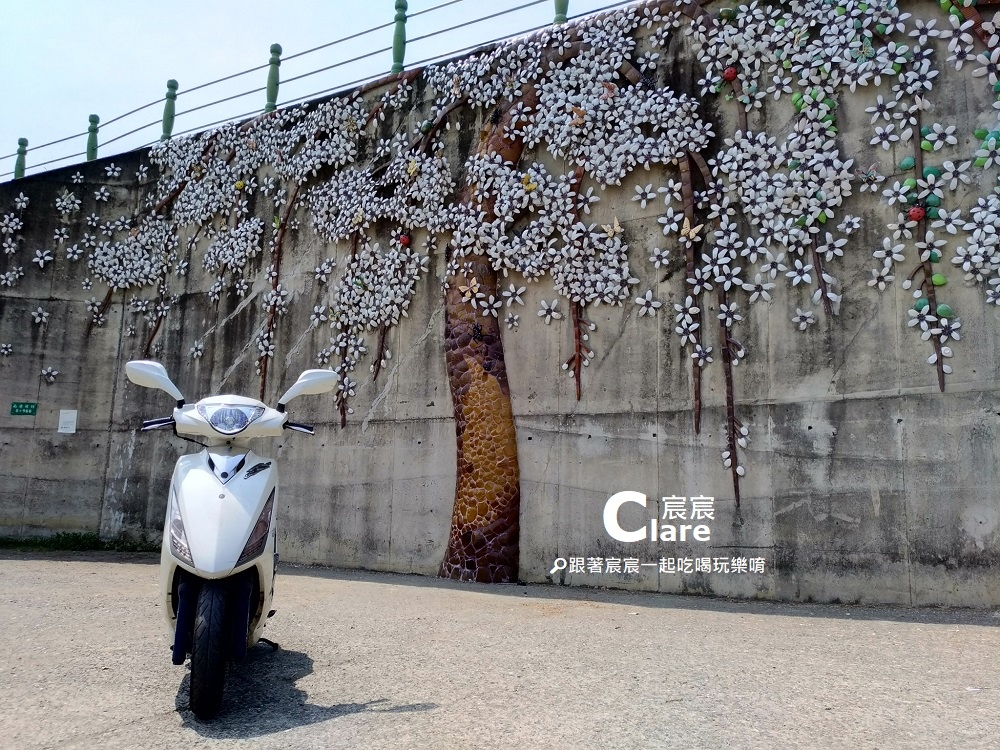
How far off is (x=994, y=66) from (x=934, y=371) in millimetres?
2205

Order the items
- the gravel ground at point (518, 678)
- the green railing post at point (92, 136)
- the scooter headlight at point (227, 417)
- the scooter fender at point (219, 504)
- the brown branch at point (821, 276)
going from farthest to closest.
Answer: the green railing post at point (92, 136), the brown branch at point (821, 276), the scooter headlight at point (227, 417), the scooter fender at point (219, 504), the gravel ground at point (518, 678)

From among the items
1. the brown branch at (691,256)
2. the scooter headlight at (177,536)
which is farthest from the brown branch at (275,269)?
the scooter headlight at (177,536)

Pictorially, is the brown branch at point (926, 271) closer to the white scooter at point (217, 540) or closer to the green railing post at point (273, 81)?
the white scooter at point (217, 540)

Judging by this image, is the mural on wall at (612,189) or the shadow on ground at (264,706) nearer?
the shadow on ground at (264,706)

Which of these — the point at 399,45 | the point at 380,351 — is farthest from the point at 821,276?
the point at 399,45

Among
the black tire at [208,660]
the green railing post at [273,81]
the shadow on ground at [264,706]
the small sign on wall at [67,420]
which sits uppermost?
the green railing post at [273,81]

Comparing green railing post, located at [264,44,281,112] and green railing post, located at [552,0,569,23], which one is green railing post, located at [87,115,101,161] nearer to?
green railing post, located at [264,44,281,112]

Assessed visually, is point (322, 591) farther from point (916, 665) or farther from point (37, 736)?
point (916, 665)

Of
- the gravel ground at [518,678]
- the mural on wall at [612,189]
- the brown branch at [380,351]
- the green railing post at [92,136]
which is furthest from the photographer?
the green railing post at [92,136]

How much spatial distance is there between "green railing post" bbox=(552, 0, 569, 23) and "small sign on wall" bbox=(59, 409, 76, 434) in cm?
754

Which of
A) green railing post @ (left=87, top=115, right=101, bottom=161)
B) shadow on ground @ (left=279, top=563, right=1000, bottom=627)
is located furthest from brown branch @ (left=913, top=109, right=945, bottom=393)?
green railing post @ (left=87, top=115, right=101, bottom=161)

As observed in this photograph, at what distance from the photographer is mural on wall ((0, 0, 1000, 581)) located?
18.7ft

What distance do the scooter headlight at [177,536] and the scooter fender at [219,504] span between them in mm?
23

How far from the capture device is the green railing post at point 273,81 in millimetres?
10000
